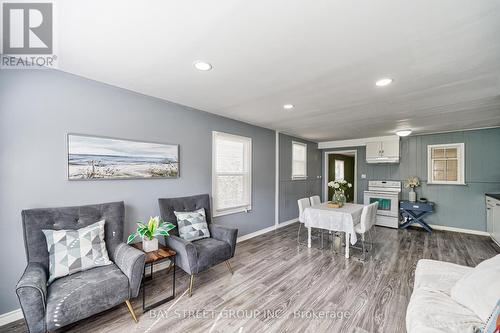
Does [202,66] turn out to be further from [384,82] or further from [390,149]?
[390,149]

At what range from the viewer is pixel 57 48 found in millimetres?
1807

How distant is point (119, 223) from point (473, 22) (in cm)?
356

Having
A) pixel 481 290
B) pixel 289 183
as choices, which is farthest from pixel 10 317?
pixel 289 183

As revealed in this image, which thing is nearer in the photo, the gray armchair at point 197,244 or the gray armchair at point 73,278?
the gray armchair at point 73,278

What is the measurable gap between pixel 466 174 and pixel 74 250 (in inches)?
287

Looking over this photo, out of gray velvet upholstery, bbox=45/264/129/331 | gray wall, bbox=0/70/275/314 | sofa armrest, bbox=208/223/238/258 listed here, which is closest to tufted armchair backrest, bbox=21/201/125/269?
gray wall, bbox=0/70/275/314

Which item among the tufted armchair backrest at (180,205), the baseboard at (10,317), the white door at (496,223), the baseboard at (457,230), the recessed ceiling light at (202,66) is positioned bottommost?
the baseboard at (457,230)

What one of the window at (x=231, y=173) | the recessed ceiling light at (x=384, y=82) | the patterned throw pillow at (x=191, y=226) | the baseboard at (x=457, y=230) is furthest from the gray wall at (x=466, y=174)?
the patterned throw pillow at (x=191, y=226)

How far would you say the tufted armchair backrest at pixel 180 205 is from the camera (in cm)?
283

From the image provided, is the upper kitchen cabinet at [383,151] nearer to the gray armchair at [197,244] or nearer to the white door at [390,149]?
the white door at [390,149]

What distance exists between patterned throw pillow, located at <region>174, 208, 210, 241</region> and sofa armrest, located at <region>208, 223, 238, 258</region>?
88 mm

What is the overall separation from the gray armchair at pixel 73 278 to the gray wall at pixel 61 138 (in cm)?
23

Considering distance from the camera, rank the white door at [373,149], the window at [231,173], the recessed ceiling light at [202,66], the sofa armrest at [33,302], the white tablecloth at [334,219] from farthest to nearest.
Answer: the white door at [373,149] → the window at [231,173] → the white tablecloth at [334,219] → the recessed ceiling light at [202,66] → the sofa armrest at [33,302]

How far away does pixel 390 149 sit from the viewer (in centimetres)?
561
